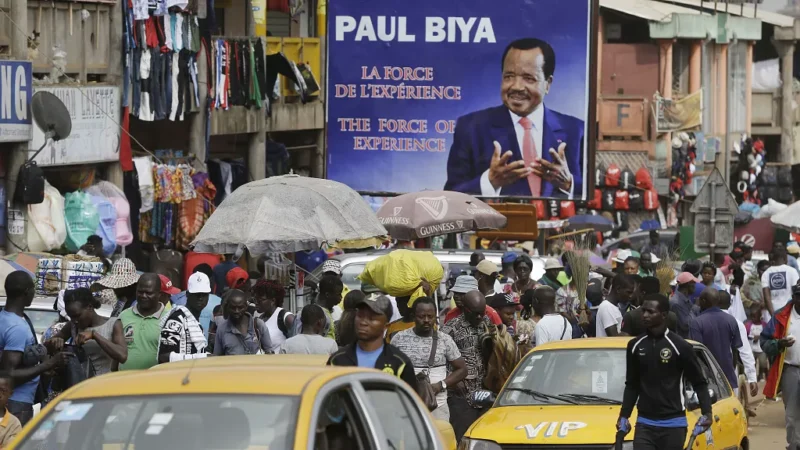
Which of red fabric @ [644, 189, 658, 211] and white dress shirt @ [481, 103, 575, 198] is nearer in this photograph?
white dress shirt @ [481, 103, 575, 198]

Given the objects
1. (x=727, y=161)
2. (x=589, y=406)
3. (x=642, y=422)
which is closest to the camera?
(x=642, y=422)

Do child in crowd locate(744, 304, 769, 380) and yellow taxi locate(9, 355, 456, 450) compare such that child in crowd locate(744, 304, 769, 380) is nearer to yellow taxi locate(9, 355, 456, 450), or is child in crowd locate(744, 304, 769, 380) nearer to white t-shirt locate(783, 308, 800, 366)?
white t-shirt locate(783, 308, 800, 366)

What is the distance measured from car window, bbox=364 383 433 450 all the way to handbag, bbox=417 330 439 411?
77.3 inches

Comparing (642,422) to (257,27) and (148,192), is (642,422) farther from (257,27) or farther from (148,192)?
(257,27)

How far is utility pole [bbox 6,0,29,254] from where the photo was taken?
60.5 feet

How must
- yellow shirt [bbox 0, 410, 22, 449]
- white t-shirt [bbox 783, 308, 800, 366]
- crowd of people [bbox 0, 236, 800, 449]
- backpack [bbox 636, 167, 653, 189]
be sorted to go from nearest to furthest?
yellow shirt [bbox 0, 410, 22, 449], crowd of people [bbox 0, 236, 800, 449], white t-shirt [bbox 783, 308, 800, 366], backpack [bbox 636, 167, 653, 189]

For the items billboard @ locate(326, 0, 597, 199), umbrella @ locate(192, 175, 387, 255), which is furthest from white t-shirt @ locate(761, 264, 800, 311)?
umbrella @ locate(192, 175, 387, 255)

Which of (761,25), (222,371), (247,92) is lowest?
(222,371)

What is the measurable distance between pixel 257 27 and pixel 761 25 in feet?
100.0

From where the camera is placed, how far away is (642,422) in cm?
994

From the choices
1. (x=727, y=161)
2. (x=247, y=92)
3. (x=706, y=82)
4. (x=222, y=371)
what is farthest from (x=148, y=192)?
(x=706, y=82)

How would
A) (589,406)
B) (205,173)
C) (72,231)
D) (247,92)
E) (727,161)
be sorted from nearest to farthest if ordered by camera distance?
1. (589,406)
2. (72,231)
3. (205,173)
4. (247,92)
5. (727,161)

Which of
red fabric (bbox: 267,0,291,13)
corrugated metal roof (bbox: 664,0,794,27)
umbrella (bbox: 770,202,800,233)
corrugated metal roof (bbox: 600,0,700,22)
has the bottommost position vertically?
umbrella (bbox: 770,202,800,233)

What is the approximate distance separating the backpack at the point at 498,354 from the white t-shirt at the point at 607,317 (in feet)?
5.92
